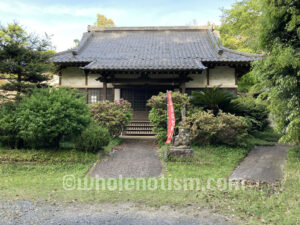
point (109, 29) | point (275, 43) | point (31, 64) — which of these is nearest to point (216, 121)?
point (275, 43)

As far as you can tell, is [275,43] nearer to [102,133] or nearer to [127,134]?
[102,133]

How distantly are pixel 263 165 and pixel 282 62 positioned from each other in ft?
10.9

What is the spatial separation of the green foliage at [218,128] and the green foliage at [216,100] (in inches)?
43.6

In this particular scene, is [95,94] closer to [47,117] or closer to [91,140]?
[91,140]

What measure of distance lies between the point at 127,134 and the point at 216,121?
4.94 m

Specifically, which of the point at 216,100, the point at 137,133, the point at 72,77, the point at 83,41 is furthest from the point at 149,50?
the point at 216,100

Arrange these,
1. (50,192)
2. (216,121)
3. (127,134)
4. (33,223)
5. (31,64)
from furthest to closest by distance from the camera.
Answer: (127,134) → (216,121) → (31,64) → (50,192) → (33,223)

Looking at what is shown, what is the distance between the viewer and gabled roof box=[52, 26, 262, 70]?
11.7 meters

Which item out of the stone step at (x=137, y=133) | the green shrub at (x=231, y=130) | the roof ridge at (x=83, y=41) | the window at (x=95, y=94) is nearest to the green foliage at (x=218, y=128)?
the green shrub at (x=231, y=130)

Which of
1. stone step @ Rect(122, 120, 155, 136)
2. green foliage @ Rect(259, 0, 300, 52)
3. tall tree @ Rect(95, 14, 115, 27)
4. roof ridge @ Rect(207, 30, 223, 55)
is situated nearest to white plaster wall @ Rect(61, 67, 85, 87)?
stone step @ Rect(122, 120, 155, 136)

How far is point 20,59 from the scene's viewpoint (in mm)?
7648

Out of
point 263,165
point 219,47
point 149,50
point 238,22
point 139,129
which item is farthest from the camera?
point 238,22

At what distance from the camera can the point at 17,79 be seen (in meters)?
7.93

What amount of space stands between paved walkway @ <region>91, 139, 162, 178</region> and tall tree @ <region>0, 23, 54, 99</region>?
3929 millimetres
